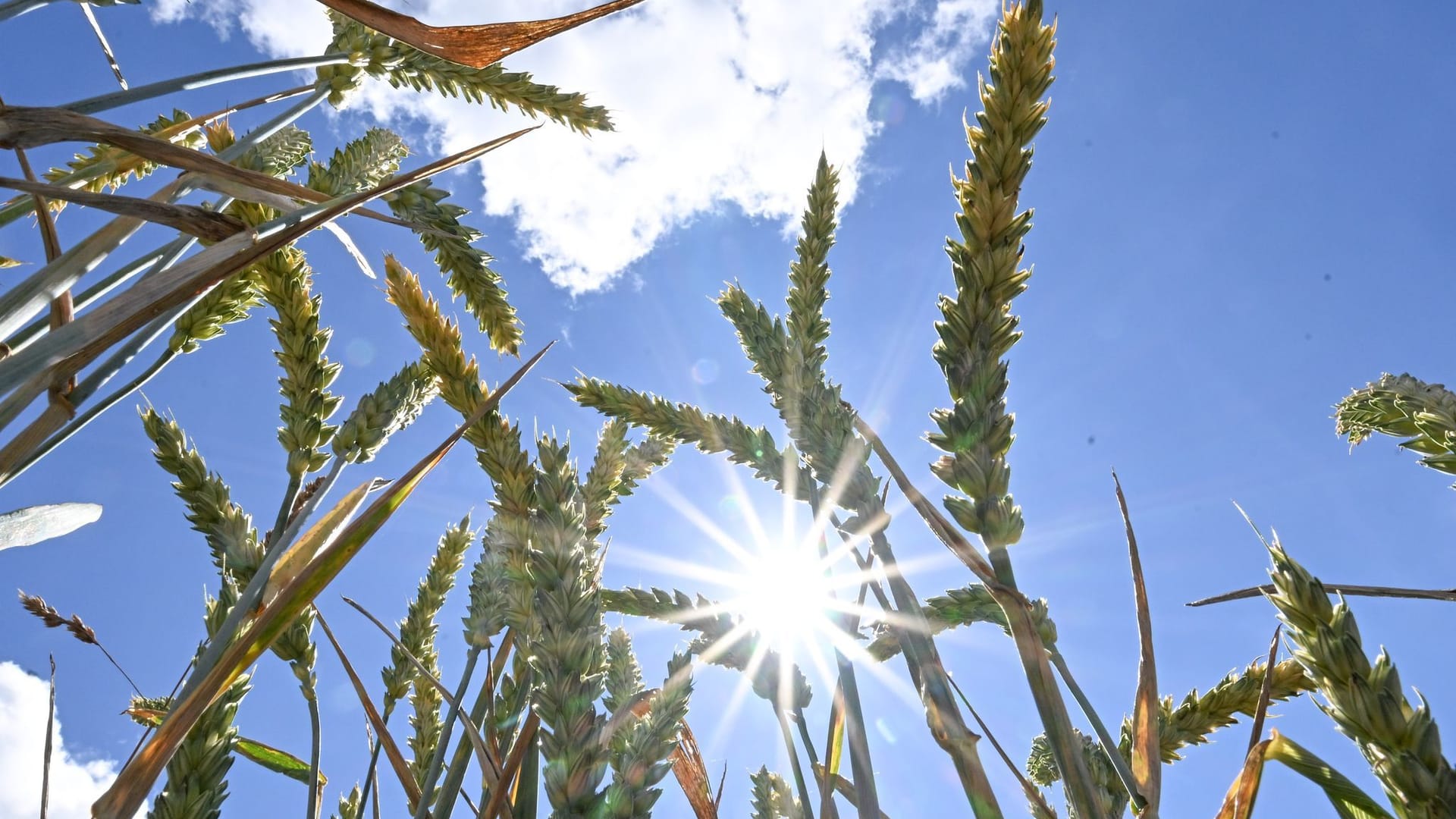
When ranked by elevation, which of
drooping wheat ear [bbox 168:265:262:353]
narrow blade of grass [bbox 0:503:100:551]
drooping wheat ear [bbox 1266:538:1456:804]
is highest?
drooping wheat ear [bbox 168:265:262:353]

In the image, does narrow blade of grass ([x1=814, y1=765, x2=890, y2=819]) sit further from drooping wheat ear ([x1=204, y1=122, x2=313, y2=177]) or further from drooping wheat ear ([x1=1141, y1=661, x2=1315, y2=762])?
drooping wheat ear ([x1=204, y1=122, x2=313, y2=177])

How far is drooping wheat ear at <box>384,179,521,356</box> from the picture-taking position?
1.91 meters

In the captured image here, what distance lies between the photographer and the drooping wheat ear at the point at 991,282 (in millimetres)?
799

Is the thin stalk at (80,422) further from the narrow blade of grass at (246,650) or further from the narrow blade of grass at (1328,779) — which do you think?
the narrow blade of grass at (1328,779)

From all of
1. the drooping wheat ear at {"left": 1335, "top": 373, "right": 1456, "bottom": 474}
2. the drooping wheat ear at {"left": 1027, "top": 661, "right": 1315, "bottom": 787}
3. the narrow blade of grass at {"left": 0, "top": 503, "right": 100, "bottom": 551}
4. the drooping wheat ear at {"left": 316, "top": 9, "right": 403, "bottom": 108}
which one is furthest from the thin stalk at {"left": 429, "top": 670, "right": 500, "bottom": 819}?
the drooping wheat ear at {"left": 1335, "top": 373, "right": 1456, "bottom": 474}

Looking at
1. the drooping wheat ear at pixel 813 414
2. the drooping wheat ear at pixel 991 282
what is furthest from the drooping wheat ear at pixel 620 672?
the drooping wheat ear at pixel 991 282

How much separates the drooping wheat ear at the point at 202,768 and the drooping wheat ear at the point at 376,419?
0.51 m

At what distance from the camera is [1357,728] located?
63 cm

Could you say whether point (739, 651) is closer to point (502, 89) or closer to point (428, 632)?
point (428, 632)

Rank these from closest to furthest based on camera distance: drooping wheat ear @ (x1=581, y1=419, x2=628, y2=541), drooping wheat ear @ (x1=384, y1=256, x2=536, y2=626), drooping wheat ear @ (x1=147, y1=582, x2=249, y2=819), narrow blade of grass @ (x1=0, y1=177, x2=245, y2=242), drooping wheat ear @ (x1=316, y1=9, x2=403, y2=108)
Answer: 1. narrow blade of grass @ (x1=0, y1=177, x2=245, y2=242)
2. drooping wheat ear @ (x1=147, y1=582, x2=249, y2=819)
3. drooping wheat ear @ (x1=384, y1=256, x2=536, y2=626)
4. drooping wheat ear @ (x1=316, y1=9, x2=403, y2=108)
5. drooping wheat ear @ (x1=581, y1=419, x2=628, y2=541)

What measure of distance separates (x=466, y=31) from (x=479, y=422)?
70cm

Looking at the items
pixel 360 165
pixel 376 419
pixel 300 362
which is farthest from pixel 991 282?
pixel 360 165

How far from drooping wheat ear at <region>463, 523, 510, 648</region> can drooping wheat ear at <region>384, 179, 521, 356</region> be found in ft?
2.38

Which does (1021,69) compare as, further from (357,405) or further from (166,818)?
(166,818)
